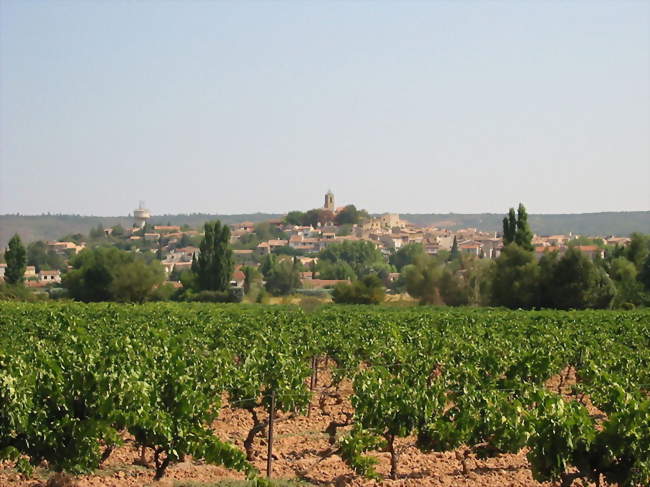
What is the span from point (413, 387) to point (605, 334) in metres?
Answer: 15.2

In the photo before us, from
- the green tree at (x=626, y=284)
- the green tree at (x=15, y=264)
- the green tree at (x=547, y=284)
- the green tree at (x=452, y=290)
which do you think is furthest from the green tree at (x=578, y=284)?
the green tree at (x=15, y=264)

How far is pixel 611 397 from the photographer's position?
47.6 feet

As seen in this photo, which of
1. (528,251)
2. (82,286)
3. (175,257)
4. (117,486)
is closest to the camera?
(117,486)

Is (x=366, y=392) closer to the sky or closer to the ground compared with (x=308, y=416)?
closer to the sky

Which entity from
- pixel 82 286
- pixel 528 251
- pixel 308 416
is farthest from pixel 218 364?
pixel 82 286

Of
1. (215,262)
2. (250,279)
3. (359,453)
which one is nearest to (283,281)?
(250,279)

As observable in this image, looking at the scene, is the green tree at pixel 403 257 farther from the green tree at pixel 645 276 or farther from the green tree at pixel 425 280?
the green tree at pixel 645 276

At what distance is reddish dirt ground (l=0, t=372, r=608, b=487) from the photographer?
554 inches

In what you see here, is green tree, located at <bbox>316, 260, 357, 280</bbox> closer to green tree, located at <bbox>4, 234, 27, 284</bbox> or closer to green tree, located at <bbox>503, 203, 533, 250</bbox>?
green tree, located at <bbox>4, 234, 27, 284</bbox>

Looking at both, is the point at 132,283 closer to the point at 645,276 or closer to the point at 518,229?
the point at 518,229

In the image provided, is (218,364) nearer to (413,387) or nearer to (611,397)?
(413,387)

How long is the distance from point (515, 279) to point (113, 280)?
32.6 metres

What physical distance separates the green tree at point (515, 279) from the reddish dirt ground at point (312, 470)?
41.9 meters

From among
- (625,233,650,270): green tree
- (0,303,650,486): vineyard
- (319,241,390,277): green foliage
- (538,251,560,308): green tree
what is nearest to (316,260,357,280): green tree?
(319,241,390,277): green foliage
